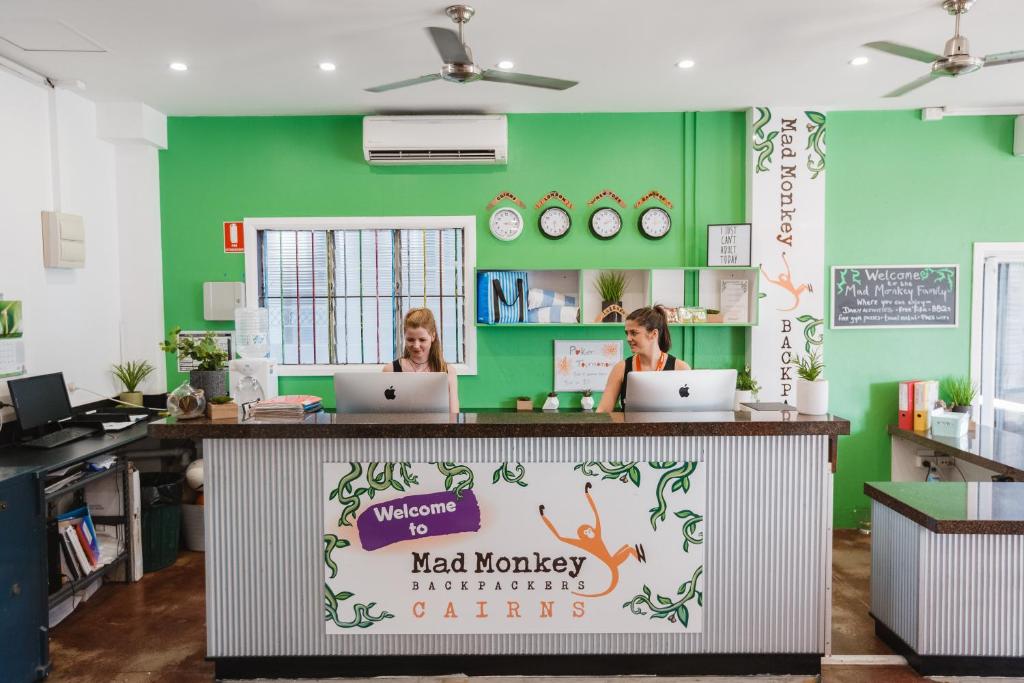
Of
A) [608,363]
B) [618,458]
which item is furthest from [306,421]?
[608,363]

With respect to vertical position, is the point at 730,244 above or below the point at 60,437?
above

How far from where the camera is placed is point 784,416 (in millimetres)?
2619

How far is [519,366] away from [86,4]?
3.17 meters

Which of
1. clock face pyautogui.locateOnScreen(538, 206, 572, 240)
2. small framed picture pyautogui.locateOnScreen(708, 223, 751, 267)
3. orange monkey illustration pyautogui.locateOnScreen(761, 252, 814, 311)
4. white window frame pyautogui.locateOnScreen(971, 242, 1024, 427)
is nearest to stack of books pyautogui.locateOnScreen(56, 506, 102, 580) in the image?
clock face pyautogui.locateOnScreen(538, 206, 572, 240)

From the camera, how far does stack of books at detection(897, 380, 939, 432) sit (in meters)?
4.43

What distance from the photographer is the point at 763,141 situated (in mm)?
4492

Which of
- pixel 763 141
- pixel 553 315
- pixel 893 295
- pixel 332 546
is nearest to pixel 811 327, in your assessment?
pixel 893 295

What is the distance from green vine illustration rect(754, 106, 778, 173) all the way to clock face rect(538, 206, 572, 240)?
1.38m

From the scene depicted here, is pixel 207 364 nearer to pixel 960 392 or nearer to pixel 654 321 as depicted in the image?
pixel 654 321

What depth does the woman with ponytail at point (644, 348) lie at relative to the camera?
3.32m

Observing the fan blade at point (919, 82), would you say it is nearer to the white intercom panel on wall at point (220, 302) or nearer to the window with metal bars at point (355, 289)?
the window with metal bars at point (355, 289)

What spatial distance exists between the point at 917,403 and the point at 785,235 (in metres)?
1.46

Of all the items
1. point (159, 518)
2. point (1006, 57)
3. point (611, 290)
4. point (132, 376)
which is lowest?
point (159, 518)

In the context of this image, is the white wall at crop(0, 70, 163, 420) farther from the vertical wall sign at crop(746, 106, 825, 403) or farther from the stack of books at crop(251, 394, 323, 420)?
the vertical wall sign at crop(746, 106, 825, 403)
